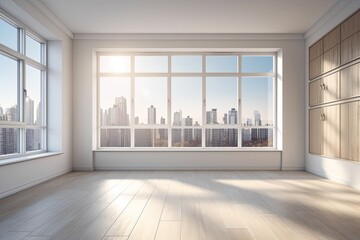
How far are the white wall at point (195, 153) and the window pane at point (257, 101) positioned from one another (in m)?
0.45

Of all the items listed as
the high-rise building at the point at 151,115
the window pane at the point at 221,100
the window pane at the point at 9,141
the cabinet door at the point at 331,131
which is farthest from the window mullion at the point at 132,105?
the cabinet door at the point at 331,131

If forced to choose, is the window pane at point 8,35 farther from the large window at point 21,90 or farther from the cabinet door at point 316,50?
the cabinet door at point 316,50

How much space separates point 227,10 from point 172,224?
380cm

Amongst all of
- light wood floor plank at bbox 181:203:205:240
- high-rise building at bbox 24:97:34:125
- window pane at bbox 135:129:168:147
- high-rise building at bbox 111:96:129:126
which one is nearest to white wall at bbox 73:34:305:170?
window pane at bbox 135:129:168:147

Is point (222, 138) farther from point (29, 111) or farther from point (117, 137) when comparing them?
point (29, 111)

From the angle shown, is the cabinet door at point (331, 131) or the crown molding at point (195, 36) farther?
the crown molding at point (195, 36)

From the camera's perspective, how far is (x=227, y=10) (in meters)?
5.11

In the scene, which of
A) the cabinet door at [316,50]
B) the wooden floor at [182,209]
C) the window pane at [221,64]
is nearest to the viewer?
the wooden floor at [182,209]

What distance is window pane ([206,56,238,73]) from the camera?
688 cm

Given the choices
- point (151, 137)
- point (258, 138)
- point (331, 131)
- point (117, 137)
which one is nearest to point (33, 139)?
point (117, 137)

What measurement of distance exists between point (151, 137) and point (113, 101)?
1216mm

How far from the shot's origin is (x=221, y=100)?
22.5 feet

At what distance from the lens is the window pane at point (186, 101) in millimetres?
6840

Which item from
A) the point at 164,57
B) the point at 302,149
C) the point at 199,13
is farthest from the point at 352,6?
the point at 164,57
